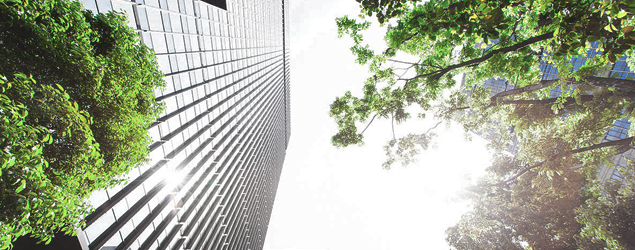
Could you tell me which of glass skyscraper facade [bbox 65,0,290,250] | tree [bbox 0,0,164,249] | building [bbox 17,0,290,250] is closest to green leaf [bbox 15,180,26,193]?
tree [bbox 0,0,164,249]

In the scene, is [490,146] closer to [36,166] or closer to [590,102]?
[590,102]

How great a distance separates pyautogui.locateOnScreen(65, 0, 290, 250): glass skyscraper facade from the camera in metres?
13.8

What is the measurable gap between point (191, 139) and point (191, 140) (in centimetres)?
17

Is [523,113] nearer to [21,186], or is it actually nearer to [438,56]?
[438,56]

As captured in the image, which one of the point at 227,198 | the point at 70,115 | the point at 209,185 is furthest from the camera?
the point at 227,198

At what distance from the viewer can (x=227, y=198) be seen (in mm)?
33094

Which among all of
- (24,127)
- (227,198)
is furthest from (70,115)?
(227,198)

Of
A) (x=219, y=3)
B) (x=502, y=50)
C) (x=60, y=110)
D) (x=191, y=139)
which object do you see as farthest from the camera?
(x=219, y=3)

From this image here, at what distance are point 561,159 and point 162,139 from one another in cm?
2284

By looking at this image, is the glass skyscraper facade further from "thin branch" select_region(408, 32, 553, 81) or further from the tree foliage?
"thin branch" select_region(408, 32, 553, 81)

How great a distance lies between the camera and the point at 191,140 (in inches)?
856

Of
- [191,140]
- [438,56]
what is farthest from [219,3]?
[438,56]

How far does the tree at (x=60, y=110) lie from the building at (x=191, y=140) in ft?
7.90

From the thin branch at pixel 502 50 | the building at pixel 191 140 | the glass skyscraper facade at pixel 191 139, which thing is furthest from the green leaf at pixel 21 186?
the thin branch at pixel 502 50
